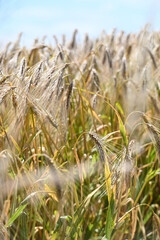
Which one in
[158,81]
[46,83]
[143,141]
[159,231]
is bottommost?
[159,231]

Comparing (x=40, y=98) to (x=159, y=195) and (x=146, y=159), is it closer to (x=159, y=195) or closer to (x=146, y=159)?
(x=146, y=159)

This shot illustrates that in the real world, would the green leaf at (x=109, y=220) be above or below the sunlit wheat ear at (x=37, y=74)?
below

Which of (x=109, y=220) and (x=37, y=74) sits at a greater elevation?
(x=37, y=74)

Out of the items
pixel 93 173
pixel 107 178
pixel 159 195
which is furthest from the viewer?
pixel 159 195

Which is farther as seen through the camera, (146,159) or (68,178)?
(146,159)

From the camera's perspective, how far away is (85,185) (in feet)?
3.67

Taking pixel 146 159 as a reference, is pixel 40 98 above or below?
above

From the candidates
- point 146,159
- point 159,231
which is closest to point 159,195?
point 146,159

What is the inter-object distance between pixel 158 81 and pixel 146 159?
17.0 inches

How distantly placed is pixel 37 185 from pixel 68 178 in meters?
0.10

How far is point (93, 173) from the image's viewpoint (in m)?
1.17

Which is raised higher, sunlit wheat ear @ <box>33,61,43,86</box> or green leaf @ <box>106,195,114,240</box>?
sunlit wheat ear @ <box>33,61,43,86</box>

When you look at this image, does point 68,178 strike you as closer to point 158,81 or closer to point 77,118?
point 77,118

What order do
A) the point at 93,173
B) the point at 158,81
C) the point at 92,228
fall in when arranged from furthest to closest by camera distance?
the point at 158,81
the point at 93,173
the point at 92,228
